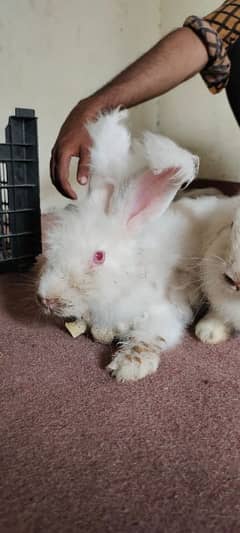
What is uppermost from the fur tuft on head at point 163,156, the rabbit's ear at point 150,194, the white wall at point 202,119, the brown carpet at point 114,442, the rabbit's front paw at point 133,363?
the white wall at point 202,119

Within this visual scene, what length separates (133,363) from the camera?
35.4 inches

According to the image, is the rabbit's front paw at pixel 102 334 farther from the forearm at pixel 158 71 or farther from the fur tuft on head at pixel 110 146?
the forearm at pixel 158 71

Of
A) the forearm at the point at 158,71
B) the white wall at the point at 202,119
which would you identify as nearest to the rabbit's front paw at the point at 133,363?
the forearm at the point at 158,71

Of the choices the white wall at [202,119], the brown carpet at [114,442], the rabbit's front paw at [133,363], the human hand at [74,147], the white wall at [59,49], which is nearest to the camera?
the brown carpet at [114,442]

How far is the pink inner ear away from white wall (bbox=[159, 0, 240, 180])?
1.30 metres

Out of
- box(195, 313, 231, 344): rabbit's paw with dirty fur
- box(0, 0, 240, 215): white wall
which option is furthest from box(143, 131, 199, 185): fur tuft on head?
box(0, 0, 240, 215): white wall

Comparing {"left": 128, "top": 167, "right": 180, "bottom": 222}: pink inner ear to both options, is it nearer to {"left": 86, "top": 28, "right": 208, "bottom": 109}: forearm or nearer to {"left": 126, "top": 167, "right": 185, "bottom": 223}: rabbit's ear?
{"left": 126, "top": 167, "right": 185, "bottom": 223}: rabbit's ear

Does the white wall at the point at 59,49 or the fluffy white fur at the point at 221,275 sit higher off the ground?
the white wall at the point at 59,49

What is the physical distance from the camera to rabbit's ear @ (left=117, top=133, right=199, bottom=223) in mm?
892

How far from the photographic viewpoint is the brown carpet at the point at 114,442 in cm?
58

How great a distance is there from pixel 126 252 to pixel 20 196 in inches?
21.8

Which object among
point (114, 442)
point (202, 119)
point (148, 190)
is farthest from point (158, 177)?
point (202, 119)

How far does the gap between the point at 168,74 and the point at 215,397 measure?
2.55 ft

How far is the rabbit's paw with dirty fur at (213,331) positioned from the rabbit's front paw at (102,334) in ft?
0.64
